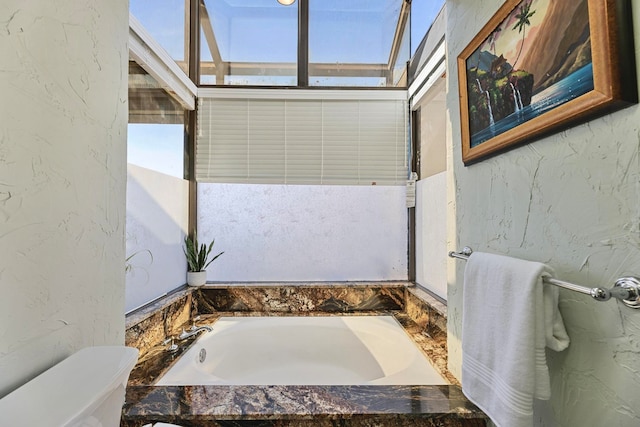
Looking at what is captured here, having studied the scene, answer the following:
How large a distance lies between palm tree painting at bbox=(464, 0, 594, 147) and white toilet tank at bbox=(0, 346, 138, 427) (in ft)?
4.19

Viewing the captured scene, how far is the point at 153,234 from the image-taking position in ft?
5.90

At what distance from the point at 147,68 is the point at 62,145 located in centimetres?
123

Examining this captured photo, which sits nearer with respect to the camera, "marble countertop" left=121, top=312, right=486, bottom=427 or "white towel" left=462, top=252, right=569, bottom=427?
"white towel" left=462, top=252, right=569, bottom=427

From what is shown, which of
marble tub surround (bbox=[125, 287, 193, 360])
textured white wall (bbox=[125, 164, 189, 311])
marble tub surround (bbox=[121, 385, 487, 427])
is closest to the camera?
marble tub surround (bbox=[121, 385, 487, 427])

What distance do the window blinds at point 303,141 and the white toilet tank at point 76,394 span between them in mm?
1703

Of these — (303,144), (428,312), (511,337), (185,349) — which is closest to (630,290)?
(511,337)

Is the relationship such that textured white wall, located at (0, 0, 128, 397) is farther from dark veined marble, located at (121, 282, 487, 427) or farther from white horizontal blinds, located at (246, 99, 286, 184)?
white horizontal blinds, located at (246, 99, 286, 184)

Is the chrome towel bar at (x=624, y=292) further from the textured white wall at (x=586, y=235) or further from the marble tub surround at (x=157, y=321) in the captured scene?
the marble tub surround at (x=157, y=321)

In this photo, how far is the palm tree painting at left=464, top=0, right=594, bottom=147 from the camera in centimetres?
62

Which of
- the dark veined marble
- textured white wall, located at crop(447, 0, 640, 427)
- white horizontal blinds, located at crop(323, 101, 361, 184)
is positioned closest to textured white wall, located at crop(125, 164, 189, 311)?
the dark veined marble

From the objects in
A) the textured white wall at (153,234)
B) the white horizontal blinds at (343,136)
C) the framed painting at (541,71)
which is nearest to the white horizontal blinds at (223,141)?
the textured white wall at (153,234)

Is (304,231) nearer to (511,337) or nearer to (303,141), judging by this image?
(303,141)

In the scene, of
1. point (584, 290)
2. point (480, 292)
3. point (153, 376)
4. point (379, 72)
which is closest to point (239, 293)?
point (153, 376)

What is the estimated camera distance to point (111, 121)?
3.13 feet
